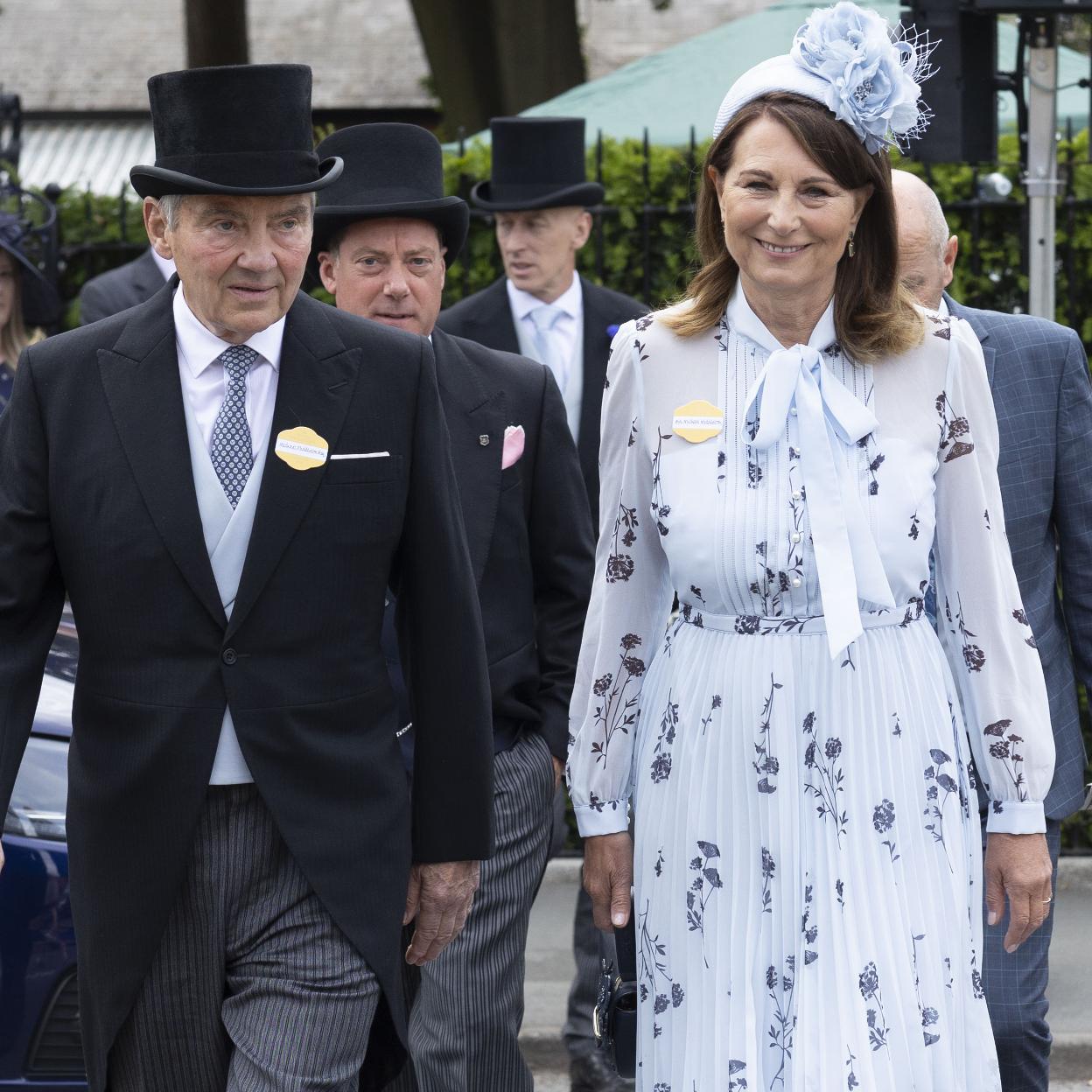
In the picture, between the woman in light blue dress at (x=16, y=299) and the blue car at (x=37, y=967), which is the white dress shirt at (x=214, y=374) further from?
the woman in light blue dress at (x=16, y=299)

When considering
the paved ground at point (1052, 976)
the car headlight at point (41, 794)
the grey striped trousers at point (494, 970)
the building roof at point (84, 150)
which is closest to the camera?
the grey striped trousers at point (494, 970)

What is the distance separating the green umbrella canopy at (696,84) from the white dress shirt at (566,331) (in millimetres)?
3021

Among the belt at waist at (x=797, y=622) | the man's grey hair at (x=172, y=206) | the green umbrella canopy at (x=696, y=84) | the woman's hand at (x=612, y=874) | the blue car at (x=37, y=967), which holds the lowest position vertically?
the blue car at (x=37, y=967)

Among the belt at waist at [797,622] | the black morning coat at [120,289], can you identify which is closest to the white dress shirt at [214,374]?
the belt at waist at [797,622]

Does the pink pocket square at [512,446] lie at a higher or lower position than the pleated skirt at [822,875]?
higher

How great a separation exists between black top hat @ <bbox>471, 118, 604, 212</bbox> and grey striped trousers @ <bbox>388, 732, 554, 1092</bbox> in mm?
2947

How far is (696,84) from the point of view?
10.4 m

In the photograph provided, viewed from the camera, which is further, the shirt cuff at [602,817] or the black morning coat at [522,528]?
the black morning coat at [522,528]

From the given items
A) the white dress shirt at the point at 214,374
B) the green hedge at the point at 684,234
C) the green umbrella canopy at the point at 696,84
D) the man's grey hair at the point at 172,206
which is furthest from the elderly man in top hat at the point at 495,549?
the green umbrella canopy at the point at 696,84

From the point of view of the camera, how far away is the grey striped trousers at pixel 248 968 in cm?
320

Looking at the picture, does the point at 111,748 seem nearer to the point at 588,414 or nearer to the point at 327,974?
the point at 327,974

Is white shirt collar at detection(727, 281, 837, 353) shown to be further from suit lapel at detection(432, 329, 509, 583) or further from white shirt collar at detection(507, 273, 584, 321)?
white shirt collar at detection(507, 273, 584, 321)

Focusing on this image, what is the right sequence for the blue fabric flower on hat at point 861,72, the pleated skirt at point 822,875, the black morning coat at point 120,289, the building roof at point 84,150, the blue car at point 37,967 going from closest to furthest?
the pleated skirt at point 822,875, the blue fabric flower on hat at point 861,72, the blue car at point 37,967, the black morning coat at point 120,289, the building roof at point 84,150

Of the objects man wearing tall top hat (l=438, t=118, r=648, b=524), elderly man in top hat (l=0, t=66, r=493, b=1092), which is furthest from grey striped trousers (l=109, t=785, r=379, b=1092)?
man wearing tall top hat (l=438, t=118, r=648, b=524)
